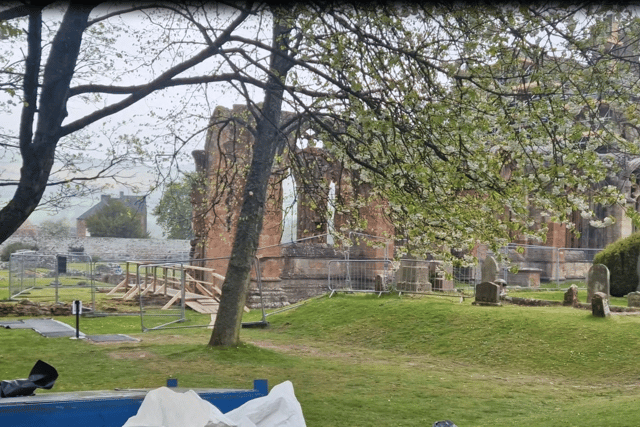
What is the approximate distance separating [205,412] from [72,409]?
95 centimetres

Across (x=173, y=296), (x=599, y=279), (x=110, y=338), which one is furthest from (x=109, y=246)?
(x=599, y=279)

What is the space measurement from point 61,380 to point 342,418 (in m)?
3.93

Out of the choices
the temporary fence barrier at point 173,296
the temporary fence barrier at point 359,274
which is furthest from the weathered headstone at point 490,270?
the temporary fence barrier at point 173,296

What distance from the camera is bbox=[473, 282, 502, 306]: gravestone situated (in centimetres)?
1733

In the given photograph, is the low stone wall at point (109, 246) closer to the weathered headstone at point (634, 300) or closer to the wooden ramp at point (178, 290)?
the wooden ramp at point (178, 290)

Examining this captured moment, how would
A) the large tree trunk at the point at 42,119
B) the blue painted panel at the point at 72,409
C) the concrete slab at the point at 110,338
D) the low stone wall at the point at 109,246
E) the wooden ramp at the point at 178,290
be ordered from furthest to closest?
the low stone wall at the point at 109,246, the wooden ramp at the point at 178,290, the concrete slab at the point at 110,338, the large tree trunk at the point at 42,119, the blue painted panel at the point at 72,409

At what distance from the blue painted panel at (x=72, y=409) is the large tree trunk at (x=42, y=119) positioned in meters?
4.40

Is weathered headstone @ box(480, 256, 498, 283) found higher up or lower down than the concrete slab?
higher up

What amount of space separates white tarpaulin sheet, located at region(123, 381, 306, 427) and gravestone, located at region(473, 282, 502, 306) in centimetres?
1351

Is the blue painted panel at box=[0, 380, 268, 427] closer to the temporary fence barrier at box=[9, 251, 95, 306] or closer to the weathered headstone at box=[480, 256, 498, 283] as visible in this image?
the weathered headstone at box=[480, 256, 498, 283]

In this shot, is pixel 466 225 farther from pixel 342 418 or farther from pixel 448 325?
pixel 448 325

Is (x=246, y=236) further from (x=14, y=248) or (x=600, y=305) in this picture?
(x=14, y=248)

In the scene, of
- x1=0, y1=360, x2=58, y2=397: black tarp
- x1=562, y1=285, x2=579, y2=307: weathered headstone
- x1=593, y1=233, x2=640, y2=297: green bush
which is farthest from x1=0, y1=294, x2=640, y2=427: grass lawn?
x1=593, y1=233, x2=640, y2=297: green bush

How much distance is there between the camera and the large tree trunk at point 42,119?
8.62m
